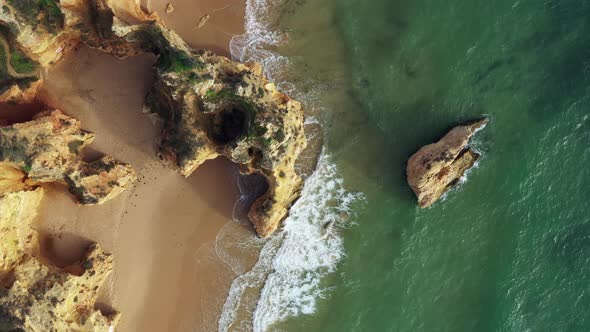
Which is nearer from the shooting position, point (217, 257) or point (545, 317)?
point (217, 257)

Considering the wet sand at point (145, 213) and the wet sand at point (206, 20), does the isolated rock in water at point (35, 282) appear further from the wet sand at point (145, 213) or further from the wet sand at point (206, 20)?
the wet sand at point (206, 20)

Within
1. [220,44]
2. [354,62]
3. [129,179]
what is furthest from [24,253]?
[354,62]

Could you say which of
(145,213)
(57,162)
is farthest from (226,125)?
(57,162)

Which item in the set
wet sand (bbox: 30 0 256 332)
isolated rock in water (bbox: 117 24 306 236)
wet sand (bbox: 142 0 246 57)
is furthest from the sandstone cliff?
wet sand (bbox: 142 0 246 57)

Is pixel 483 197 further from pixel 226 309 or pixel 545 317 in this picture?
pixel 226 309

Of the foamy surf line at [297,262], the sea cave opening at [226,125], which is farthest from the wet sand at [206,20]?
the foamy surf line at [297,262]

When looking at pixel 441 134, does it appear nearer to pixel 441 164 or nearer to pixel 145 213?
pixel 441 164
